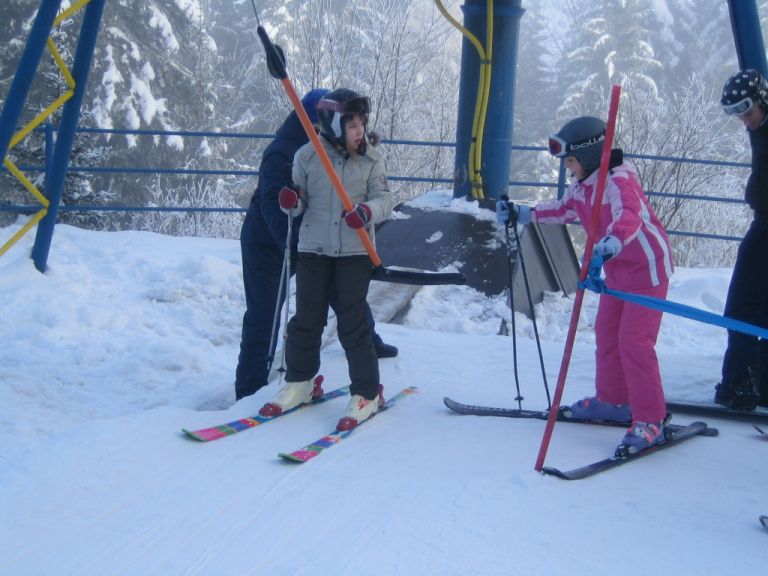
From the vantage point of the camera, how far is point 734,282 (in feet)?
14.3

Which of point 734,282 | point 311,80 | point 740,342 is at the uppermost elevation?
point 311,80

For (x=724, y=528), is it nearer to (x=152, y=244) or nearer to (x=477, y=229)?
(x=477, y=229)

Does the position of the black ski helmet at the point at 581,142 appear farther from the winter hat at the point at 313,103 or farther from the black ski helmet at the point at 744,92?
the winter hat at the point at 313,103

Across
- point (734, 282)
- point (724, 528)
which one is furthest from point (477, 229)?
point (724, 528)

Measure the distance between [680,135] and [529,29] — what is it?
76.9 ft

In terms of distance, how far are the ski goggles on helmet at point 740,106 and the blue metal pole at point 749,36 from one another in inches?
39.8

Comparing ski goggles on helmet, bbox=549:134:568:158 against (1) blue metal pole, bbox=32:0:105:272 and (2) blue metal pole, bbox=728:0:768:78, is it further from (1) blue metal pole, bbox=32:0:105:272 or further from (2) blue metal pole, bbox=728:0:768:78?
(1) blue metal pole, bbox=32:0:105:272

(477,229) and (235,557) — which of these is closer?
(235,557)

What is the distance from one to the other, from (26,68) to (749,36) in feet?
15.8

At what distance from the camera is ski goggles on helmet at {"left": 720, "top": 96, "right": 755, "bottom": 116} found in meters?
3.96

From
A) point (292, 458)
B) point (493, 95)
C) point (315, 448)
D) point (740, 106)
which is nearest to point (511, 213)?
point (740, 106)

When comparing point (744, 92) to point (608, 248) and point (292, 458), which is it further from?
point (292, 458)

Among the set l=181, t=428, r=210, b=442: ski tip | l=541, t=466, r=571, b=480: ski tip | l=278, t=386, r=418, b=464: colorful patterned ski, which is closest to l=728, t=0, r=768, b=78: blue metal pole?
l=541, t=466, r=571, b=480: ski tip

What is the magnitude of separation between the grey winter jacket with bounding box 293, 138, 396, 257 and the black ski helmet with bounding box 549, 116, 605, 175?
30.6 inches
